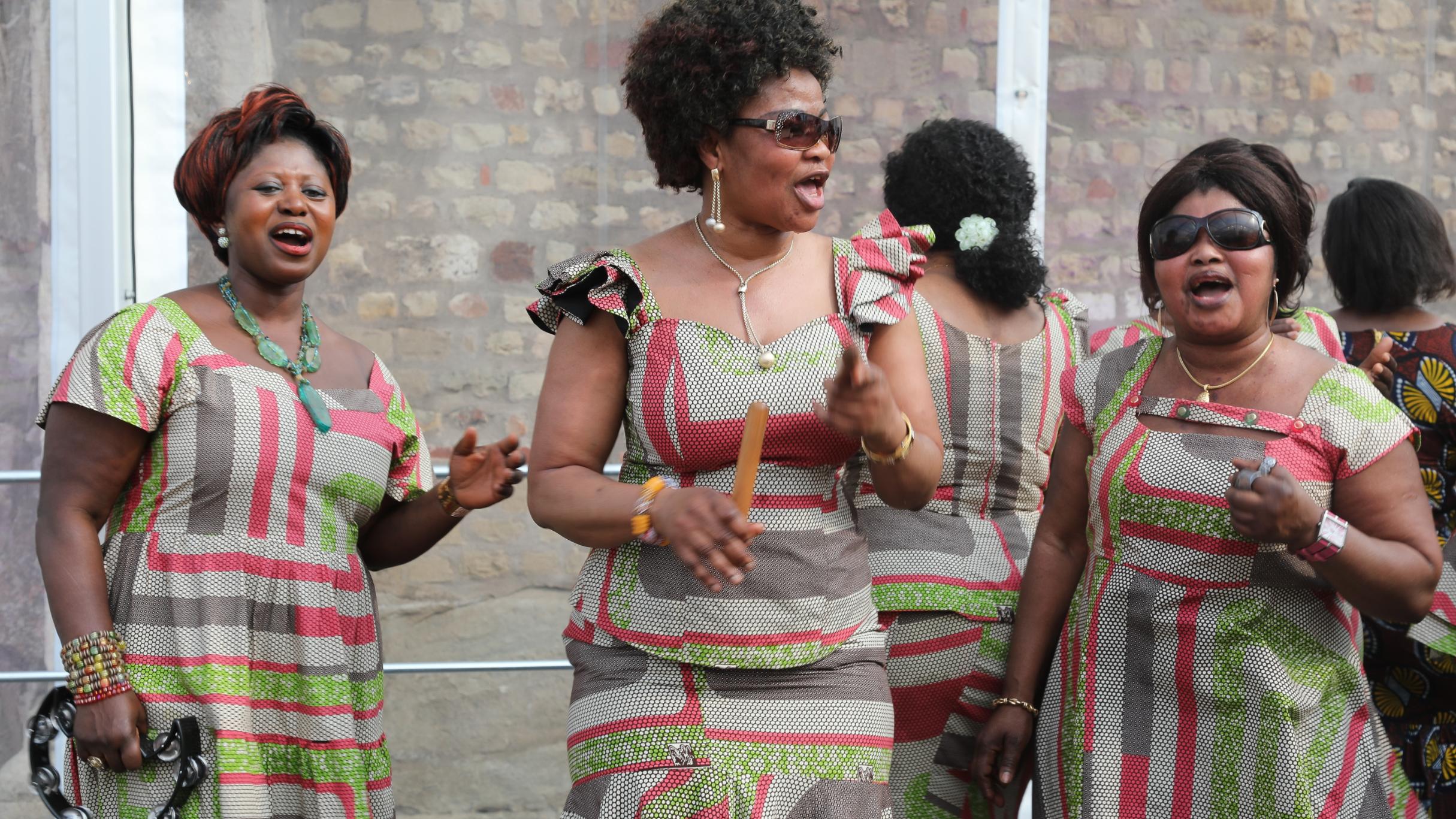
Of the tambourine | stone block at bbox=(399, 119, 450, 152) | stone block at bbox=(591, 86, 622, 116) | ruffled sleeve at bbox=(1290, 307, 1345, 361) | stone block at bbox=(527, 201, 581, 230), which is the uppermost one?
stone block at bbox=(591, 86, 622, 116)

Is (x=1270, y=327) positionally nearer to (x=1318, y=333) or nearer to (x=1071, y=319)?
(x=1318, y=333)

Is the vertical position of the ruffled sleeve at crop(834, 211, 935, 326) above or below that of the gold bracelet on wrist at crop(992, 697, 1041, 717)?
above

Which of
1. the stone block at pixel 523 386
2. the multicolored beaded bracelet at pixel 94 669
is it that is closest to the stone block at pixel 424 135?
the stone block at pixel 523 386

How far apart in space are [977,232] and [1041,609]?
934 mm

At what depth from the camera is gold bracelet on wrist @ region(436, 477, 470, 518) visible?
295 cm

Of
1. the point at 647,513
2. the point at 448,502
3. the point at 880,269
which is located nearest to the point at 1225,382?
the point at 880,269

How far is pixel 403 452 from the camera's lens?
3129 millimetres

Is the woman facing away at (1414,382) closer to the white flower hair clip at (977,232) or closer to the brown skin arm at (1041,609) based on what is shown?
the brown skin arm at (1041,609)

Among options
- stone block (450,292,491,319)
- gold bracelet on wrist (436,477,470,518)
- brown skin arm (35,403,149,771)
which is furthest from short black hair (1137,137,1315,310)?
stone block (450,292,491,319)

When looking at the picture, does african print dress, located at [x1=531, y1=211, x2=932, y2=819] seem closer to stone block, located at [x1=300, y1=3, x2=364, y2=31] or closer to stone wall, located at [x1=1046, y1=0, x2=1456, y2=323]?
stone block, located at [x1=300, y1=3, x2=364, y2=31]

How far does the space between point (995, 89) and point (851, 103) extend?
0.58m

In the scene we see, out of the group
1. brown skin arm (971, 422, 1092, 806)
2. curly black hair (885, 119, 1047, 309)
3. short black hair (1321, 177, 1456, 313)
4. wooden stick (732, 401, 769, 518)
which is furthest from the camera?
short black hair (1321, 177, 1456, 313)

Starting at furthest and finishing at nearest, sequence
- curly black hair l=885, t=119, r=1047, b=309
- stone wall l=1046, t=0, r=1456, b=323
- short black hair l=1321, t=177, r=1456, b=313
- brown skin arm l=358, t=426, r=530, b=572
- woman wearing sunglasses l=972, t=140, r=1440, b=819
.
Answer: stone wall l=1046, t=0, r=1456, b=323 → short black hair l=1321, t=177, r=1456, b=313 → curly black hair l=885, t=119, r=1047, b=309 → brown skin arm l=358, t=426, r=530, b=572 → woman wearing sunglasses l=972, t=140, r=1440, b=819

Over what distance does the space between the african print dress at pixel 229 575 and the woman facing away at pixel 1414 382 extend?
8.29 feet
